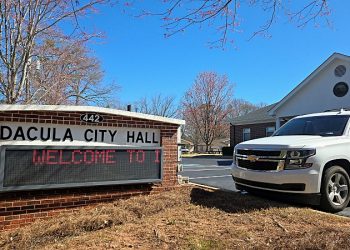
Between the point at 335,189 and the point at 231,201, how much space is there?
5.78 ft

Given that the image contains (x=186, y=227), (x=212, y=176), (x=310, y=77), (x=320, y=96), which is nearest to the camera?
(x=186, y=227)

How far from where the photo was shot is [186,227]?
469 centimetres

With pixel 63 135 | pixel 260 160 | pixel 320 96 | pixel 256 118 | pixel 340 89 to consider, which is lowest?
pixel 260 160

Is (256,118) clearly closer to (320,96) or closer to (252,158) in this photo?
(320,96)

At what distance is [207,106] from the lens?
44.8m

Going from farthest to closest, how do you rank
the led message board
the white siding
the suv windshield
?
the white siding, the suv windshield, the led message board

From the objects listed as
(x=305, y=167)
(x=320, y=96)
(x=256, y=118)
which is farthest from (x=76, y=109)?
(x=256, y=118)

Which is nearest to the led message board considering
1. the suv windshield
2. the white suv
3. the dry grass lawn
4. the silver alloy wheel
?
the dry grass lawn

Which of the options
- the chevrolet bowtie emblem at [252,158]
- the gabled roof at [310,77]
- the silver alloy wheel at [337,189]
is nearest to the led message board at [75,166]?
the chevrolet bowtie emblem at [252,158]

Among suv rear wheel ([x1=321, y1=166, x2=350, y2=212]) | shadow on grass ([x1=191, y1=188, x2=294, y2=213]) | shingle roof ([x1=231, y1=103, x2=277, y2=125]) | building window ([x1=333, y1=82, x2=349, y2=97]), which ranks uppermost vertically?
building window ([x1=333, y1=82, x2=349, y2=97])

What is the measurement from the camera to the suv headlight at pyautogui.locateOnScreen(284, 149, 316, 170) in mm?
5508

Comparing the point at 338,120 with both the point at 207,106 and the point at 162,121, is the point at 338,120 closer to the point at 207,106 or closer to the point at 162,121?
the point at 162,121

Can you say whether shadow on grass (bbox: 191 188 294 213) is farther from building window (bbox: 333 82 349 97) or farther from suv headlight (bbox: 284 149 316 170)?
building window (bbox: 333 82 349 97)

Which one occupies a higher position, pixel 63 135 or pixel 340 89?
pixel 340 89
